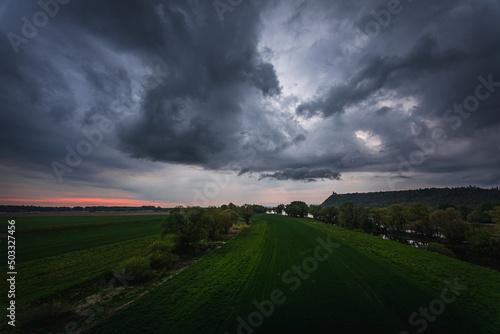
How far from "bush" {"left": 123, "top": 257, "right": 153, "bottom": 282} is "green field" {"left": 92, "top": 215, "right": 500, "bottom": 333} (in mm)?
3131

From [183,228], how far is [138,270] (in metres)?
12.0

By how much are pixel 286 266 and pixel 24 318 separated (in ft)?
74.7

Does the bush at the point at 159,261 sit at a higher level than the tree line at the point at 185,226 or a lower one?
lower

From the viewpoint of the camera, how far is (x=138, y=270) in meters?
18.8

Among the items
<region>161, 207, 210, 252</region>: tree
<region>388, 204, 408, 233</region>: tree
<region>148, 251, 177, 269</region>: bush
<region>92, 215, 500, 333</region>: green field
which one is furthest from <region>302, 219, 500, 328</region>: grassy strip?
<region>388, 204, 408, 233</region>: tree

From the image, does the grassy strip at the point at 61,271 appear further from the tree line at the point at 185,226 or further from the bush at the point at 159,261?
the tree line at the point at 185,226

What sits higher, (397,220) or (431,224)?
(397,220)

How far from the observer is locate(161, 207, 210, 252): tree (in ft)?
100

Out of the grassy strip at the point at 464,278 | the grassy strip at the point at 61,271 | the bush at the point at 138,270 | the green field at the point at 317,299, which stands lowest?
the grassy strip at the point at 464,278

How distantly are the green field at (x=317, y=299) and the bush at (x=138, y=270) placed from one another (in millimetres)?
3131

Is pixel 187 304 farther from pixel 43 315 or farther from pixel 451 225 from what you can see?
pixel 451 225

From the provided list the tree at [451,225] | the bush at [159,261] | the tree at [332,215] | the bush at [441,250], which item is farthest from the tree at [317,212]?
the bush at [159,261]

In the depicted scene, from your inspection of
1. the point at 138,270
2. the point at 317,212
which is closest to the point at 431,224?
the point at 317,212

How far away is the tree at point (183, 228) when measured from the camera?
30.6 m
